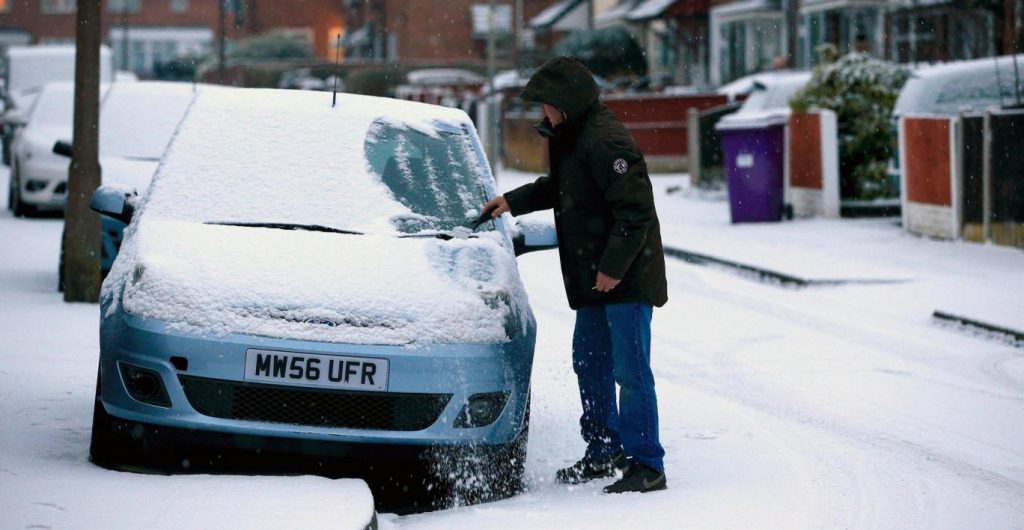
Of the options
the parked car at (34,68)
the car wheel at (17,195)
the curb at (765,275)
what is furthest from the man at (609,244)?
the parked car at (34,68)

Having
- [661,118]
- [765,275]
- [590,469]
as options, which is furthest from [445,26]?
[590,469]

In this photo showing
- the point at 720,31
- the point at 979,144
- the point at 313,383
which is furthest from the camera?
the point at 720,31

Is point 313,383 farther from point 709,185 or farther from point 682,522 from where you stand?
point 709,185

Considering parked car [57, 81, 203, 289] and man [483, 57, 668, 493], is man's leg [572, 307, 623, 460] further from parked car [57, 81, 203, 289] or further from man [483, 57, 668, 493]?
parked car [57, 81, 203, 289]

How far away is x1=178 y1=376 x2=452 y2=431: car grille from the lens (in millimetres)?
5270

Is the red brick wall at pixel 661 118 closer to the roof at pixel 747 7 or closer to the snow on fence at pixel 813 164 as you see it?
the roof at pixel 747 7

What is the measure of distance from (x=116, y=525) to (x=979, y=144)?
41.8ft

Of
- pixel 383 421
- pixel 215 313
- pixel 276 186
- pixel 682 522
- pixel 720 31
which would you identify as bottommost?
pixel 682 522

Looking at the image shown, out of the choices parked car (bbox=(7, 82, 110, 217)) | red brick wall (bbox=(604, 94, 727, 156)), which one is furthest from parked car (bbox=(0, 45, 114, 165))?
parked car (bbox=(7, 82, 110, 217))

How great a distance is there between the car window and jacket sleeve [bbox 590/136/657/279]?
77 cm

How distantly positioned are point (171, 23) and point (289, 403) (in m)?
94.0

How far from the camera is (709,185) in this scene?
25.7 meters

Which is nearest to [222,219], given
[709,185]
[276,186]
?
[276,186]

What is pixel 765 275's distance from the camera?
14.1 m
